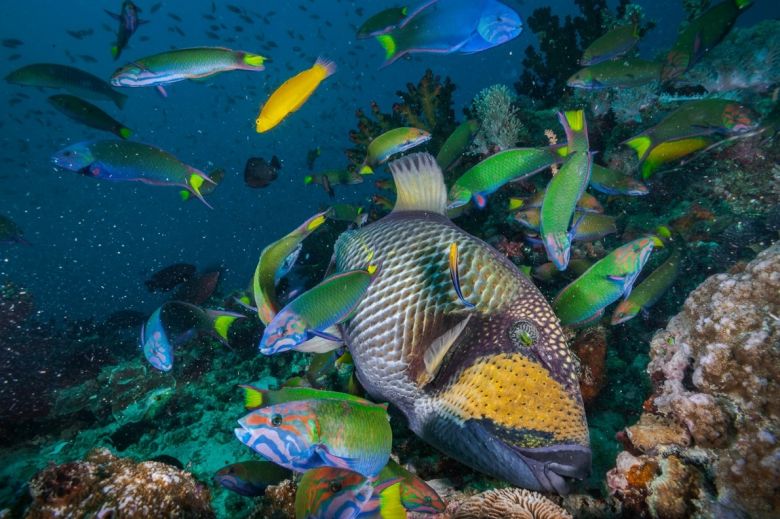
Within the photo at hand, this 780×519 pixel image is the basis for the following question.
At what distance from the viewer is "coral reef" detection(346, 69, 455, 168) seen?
6.43m

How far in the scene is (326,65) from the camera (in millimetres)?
3803

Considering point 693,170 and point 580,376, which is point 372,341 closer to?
point 580,376

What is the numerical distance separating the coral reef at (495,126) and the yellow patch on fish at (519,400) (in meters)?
3.96

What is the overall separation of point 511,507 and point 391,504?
1.91ft

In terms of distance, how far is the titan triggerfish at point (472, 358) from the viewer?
1646 mm

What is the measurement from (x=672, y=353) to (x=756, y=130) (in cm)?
248

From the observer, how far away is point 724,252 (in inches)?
168

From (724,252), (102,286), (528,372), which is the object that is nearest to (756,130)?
(724,252)

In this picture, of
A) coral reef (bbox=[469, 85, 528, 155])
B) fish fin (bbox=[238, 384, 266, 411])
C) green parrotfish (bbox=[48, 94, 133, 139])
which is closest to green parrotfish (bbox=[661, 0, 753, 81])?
coral reef (bbox=[469, 85, 528, 155])

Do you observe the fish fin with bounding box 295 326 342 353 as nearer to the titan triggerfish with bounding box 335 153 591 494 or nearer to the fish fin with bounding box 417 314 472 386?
the titan triggerfish with bounding box 335 153 591 494

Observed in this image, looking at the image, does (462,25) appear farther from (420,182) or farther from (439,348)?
(439,348)

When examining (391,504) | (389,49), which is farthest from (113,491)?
(389,49)

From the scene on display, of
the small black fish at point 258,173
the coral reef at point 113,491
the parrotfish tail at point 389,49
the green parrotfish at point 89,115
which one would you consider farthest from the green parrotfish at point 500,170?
the small black fish at point 258,173

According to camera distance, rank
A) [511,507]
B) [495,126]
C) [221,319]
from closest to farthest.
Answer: [511,507], [221,319], [495,126]
